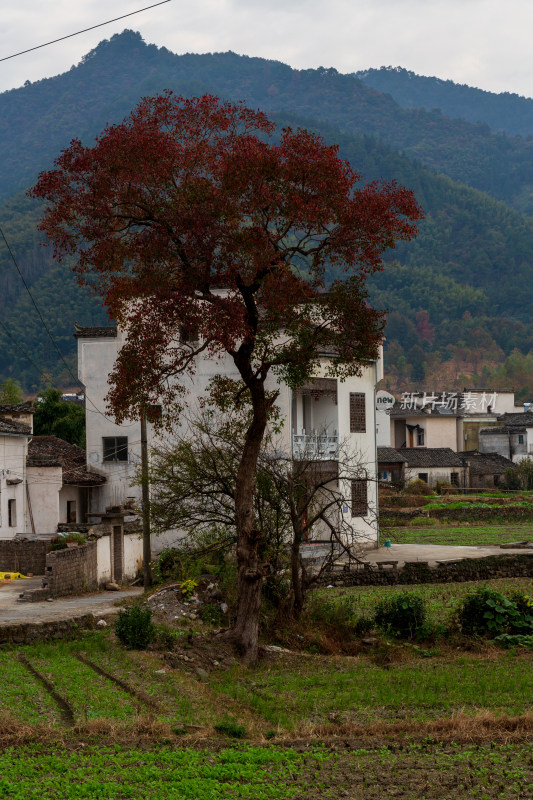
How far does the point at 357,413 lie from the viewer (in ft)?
128

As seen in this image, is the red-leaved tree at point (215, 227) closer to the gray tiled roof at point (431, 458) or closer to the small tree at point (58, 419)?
the small tree at point (58, 419)

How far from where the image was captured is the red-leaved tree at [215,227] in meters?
16.0

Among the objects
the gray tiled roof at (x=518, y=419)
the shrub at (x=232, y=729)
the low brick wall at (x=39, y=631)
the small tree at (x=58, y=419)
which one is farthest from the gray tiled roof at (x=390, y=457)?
the shrub at (x=232, y=729)

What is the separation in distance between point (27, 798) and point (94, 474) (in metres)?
29.8

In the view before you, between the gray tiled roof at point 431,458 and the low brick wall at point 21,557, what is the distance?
47.6 meters

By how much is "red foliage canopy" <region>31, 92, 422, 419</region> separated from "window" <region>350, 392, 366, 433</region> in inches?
845

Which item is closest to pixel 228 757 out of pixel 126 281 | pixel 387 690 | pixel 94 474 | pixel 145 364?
pixel 387 690

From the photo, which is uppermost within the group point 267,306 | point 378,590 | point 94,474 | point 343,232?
point 343,232

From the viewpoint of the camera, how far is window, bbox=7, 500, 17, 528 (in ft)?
115

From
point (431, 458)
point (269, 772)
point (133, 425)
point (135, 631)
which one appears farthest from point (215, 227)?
point (431, 458)

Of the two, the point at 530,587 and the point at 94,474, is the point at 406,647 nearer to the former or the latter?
the point at 530,587

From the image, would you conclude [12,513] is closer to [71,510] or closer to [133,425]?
[71,510]

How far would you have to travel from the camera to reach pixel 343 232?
1686cm

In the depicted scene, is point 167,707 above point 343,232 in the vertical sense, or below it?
below
